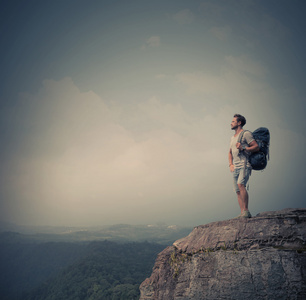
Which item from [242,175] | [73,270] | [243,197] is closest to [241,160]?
[242,175]

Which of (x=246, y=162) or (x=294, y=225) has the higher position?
(x=246, y=162)

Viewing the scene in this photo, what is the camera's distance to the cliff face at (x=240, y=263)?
386cm

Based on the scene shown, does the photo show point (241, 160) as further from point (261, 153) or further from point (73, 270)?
point (73, 270)

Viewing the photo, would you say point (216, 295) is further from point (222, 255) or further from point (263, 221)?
point (263, 221)

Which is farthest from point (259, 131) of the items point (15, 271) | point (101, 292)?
point (15, 271)

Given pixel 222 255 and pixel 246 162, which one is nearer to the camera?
pixel 222 255

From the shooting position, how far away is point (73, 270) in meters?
50.8

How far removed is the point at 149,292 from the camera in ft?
18.8

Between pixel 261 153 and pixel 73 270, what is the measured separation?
63.6 meters

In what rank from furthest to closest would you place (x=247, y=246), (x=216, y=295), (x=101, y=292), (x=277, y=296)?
1. (x=101, y=292)
2. (x=247, y=246)
3. (x=216, y=295)
4. (x=277, y=296)

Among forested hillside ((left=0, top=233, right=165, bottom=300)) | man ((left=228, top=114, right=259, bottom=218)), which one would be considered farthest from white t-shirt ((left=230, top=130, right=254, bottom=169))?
forested hillside ((left=0, top=233, right=165, bottom=300))

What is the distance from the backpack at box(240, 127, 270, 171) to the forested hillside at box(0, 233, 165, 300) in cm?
4019

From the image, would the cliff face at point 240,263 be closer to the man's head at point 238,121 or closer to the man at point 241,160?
the man at point 241,160

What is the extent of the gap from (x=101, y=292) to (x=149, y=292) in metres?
44.9
